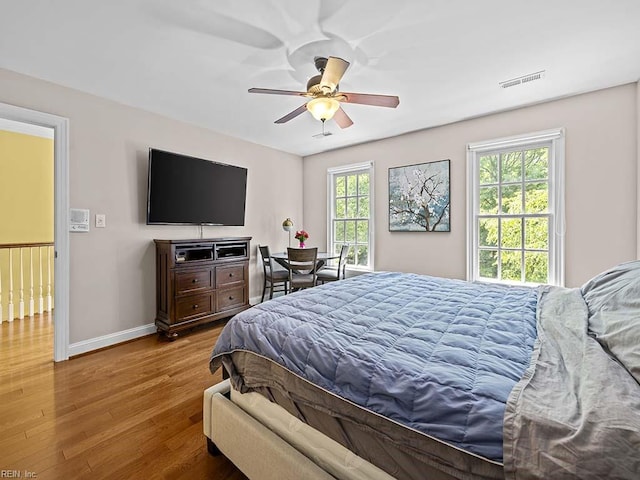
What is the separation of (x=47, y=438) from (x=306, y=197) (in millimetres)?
4225

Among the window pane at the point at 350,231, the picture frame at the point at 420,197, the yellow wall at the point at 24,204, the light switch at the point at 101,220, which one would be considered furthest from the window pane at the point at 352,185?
the yellow wall at the point at 24,204

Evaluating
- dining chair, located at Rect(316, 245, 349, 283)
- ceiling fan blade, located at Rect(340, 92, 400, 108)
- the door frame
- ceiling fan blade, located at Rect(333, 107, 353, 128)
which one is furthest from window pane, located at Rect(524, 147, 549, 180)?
the door frame

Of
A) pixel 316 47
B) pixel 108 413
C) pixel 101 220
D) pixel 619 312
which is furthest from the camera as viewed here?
pixel 101 220

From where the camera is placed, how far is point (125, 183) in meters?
3.13

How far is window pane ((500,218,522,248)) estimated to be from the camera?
10.7ft

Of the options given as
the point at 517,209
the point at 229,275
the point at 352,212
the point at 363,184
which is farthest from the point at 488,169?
the point at 229,275

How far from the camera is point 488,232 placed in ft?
11.3

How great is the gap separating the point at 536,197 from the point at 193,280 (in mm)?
3862

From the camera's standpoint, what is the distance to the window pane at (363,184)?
452 centimetres

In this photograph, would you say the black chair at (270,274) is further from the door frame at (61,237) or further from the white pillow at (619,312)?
the white pillow at (619,312)

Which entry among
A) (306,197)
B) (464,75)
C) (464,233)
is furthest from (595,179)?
(306,197)

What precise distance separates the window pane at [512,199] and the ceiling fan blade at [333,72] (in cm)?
241

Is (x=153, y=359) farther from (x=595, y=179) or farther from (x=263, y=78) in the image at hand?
(x=595, y=179)

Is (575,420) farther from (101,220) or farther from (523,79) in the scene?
(101,220)
